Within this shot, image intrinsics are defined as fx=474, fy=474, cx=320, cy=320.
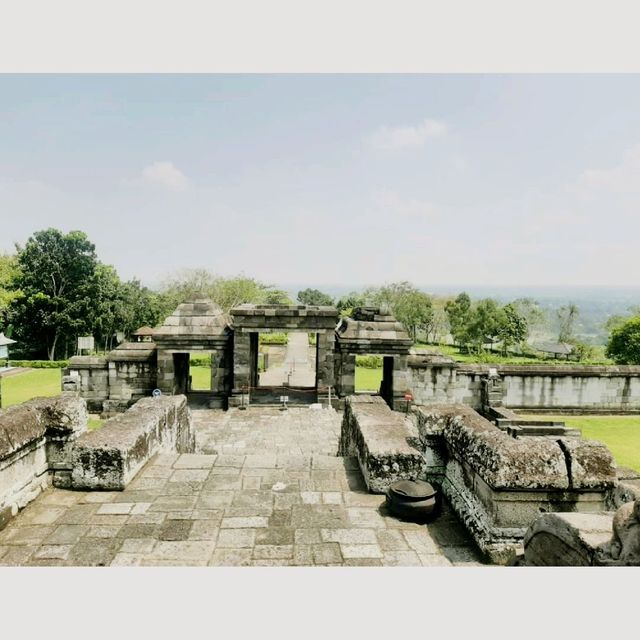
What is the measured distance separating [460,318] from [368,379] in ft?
71.9

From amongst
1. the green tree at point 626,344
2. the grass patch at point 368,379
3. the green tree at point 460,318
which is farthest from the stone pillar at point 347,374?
the green tree at point 460,318

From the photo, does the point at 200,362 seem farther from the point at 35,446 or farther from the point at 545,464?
the point at 545,464

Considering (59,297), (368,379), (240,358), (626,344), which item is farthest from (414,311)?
(240,358)

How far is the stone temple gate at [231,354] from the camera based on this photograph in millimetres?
14078

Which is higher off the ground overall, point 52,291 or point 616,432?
point 52,291

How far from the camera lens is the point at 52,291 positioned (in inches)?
1282

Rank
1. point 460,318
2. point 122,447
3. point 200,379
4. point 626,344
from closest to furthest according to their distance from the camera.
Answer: point 122,447 → point 200,379 → point 626,344 → point 460,318

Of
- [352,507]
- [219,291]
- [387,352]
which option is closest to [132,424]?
[352,507]

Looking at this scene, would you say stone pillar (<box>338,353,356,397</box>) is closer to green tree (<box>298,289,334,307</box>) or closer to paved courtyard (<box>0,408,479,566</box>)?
paved courtyard (<box>0,408,479,566</box>)

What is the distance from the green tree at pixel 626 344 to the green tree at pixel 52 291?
33.5 metres

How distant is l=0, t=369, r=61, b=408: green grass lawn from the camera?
17750mm

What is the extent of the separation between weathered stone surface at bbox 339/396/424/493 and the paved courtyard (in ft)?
0.65

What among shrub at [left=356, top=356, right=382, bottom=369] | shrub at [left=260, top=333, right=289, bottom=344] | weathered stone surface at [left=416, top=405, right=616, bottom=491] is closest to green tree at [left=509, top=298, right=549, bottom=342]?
shrub at [left=260, top=333, right=289, bottom=344]

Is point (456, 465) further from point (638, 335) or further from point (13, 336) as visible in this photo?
point (13, 336)
